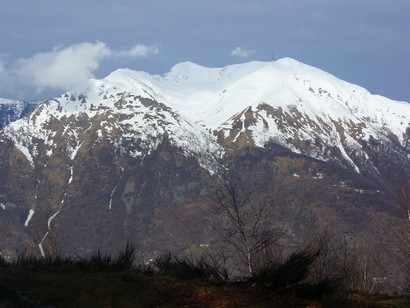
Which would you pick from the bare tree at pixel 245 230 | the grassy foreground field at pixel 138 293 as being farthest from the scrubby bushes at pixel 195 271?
the bare tree at pixel 245 230

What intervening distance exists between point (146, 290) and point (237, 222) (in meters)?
12.1

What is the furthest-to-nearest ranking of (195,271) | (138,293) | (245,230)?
(245,230) → (195,271) → (138,293)

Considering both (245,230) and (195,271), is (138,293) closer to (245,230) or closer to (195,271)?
(195,271)

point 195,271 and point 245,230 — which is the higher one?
point 245,230

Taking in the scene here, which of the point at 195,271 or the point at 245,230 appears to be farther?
the point at 245,230

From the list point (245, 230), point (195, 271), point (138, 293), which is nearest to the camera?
point (138, 293)

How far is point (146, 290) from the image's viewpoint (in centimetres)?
1239

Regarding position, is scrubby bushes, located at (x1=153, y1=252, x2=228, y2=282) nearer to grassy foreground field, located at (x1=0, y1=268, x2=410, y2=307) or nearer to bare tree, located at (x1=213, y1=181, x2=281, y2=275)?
grassy foreground field, located at (x1=0, y1=268, x2=410, y2=307)

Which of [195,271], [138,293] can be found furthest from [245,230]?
[138,293]

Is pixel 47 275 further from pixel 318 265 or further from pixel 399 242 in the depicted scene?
pixel 318 265

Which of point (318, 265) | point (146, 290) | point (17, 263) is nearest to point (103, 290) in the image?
point (146, 290)

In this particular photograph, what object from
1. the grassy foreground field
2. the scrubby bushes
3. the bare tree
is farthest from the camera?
the bare tree

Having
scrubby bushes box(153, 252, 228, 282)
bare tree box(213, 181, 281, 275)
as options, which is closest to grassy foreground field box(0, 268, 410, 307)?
scrubby bushes box(153, 252, 228, 282)

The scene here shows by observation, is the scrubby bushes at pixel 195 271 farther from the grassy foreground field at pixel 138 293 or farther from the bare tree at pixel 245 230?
the bare tree at pixel 245 230
